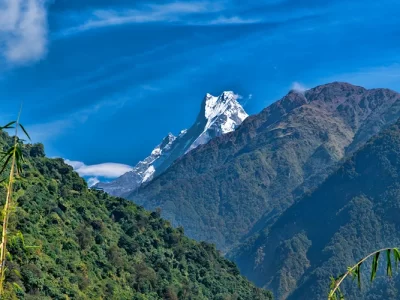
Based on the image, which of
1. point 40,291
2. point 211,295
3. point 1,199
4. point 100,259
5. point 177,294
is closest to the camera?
point 40,291

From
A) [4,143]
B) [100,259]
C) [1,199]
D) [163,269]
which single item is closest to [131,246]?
[163,269]

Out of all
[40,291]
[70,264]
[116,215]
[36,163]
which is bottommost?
[40,291]

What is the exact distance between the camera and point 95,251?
98250 millimetres

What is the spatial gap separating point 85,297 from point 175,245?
45788 mm

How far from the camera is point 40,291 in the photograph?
72.0 m

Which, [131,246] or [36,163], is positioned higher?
[36,163]

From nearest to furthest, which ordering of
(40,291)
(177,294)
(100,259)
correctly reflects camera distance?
(40,291) → (100,259) → (177,294)

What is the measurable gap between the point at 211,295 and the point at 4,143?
41244 millimetres

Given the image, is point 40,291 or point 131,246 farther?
point 131,246

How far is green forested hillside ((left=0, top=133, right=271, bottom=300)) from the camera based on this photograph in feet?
255

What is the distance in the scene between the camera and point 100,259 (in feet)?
319

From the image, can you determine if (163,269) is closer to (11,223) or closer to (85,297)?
(85,297)

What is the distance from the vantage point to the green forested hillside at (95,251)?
77.6 meters

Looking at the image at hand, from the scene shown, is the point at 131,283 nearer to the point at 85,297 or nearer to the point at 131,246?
the point at 131,246
